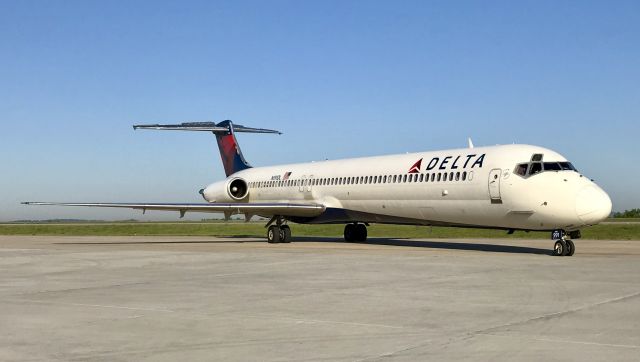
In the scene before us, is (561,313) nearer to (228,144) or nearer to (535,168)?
(535,168)

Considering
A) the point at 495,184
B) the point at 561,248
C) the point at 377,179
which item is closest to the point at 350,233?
the point at 377,179

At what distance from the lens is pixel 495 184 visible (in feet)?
69.4

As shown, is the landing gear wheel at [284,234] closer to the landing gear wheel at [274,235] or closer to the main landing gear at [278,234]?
the main landing gear at [278,234]

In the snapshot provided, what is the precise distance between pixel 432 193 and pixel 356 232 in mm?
8522

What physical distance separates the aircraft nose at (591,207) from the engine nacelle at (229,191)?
20.6m

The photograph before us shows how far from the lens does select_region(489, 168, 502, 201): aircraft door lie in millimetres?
21055

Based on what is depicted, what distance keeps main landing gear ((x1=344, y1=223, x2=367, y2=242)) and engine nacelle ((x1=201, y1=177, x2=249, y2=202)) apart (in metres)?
7.36

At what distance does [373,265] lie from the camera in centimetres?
1620

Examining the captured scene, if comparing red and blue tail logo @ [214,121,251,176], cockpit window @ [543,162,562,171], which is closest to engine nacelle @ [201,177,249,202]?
red and blue tail logo @ [214,121,251,176]

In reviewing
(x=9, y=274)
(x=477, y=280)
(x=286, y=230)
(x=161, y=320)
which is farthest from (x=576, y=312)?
(x=286, y=230)

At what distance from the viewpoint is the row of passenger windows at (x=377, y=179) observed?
74.5ft

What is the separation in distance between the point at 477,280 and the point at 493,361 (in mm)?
6831

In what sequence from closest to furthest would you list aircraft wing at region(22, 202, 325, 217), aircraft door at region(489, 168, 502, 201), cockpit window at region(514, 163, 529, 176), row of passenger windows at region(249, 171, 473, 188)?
cockpit window at region(514, 163, 529, 176) < aircraft door at region(489, 168, 502, 201) < row of passenger windows at region(249, 171, 473, 188) < aircraft wing at region(22, 202, 325, 217)

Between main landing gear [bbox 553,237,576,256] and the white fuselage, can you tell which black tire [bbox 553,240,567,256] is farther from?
the white fuselage
